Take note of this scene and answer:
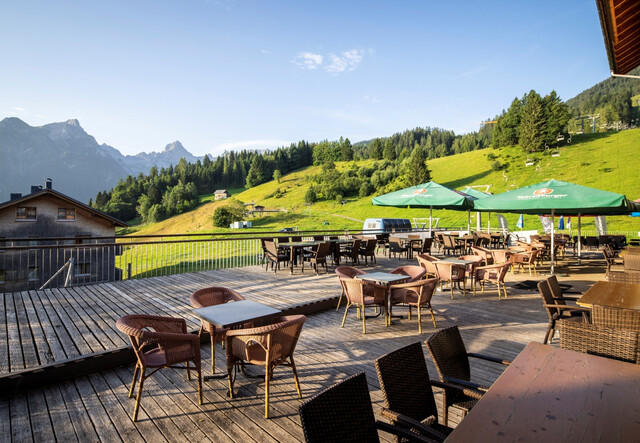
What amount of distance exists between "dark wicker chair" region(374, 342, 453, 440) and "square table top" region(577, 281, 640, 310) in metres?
2.32

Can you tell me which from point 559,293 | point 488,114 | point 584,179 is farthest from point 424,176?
point 488,114

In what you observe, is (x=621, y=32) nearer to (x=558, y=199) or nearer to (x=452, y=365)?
(x=452, y=365)

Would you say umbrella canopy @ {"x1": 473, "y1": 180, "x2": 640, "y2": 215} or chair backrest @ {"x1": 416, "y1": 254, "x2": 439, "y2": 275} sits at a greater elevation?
umbrella canopy @ {"x1": 473, "y1": 180, "x2": 640, "y2": 215}

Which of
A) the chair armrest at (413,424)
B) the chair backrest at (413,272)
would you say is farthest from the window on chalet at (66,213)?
the chair armrest at (413,424)

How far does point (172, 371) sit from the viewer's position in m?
3.44

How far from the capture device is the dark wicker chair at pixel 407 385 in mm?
1700

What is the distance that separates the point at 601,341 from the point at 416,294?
8.86ft

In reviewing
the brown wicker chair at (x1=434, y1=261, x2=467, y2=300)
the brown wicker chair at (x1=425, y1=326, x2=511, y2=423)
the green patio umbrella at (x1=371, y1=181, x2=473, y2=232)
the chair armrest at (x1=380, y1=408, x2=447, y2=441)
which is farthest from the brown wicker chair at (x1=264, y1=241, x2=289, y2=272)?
the chair armrest at (x1=380, y1=408, x2=447, y2=441)

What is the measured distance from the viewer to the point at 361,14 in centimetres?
1341

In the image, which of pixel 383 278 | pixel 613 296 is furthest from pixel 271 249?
pixel 613 296

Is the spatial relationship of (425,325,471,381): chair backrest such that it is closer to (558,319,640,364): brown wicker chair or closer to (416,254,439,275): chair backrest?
(558,319,640,364): brown wicker chair

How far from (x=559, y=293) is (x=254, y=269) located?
7.66 metres

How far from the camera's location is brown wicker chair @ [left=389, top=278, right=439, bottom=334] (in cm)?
449

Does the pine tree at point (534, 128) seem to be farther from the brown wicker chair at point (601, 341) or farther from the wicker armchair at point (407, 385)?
the wicker armchair at point (407, 385)
